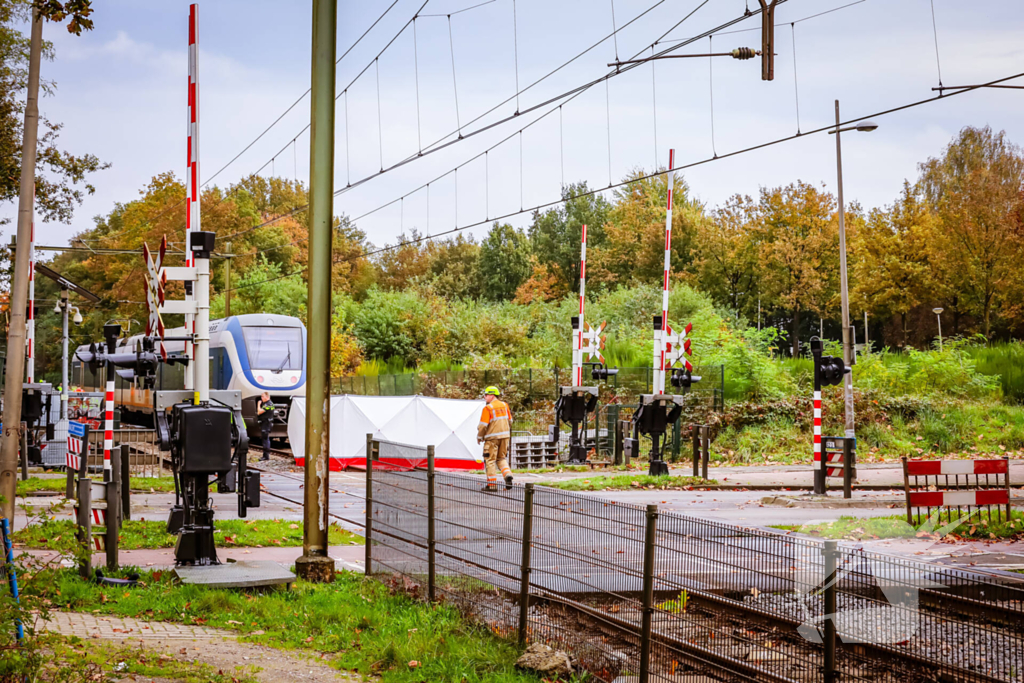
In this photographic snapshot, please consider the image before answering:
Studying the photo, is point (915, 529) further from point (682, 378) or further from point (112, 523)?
point (112, 523)

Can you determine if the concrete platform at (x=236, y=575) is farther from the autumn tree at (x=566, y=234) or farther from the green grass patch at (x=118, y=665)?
the autumn tree at (x=566, y=234)

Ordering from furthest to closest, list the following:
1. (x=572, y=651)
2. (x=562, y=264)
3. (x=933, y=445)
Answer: (x=562, y=264)
(x=933, y=445)
(x=572, y=651)

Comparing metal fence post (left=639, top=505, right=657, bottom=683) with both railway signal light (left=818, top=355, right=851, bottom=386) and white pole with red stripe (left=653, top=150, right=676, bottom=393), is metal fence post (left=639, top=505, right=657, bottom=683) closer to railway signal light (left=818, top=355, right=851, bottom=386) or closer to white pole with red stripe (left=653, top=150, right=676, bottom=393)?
railway signal light (left=818, top=355, right=851, bottom=386)

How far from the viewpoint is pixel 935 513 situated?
48.6 ft

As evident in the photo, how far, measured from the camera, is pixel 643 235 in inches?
2331

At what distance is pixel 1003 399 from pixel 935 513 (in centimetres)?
1814

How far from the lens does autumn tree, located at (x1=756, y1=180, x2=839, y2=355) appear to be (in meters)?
50.7

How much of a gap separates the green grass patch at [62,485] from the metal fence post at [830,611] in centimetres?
1443

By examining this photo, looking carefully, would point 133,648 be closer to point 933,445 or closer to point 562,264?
point 933,445

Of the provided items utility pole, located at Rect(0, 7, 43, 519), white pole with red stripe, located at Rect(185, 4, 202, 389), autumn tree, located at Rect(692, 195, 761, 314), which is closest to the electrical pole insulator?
white pole with red stripe, located at Rect(185, 4, 202, 389)

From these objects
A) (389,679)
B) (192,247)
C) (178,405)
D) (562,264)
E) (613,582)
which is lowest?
(389,679)

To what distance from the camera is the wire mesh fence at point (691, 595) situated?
4945 mm

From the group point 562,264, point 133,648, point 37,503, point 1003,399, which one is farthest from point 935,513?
point 562,264

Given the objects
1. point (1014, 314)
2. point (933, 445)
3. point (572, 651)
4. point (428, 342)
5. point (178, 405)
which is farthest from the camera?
point (428, 342)
